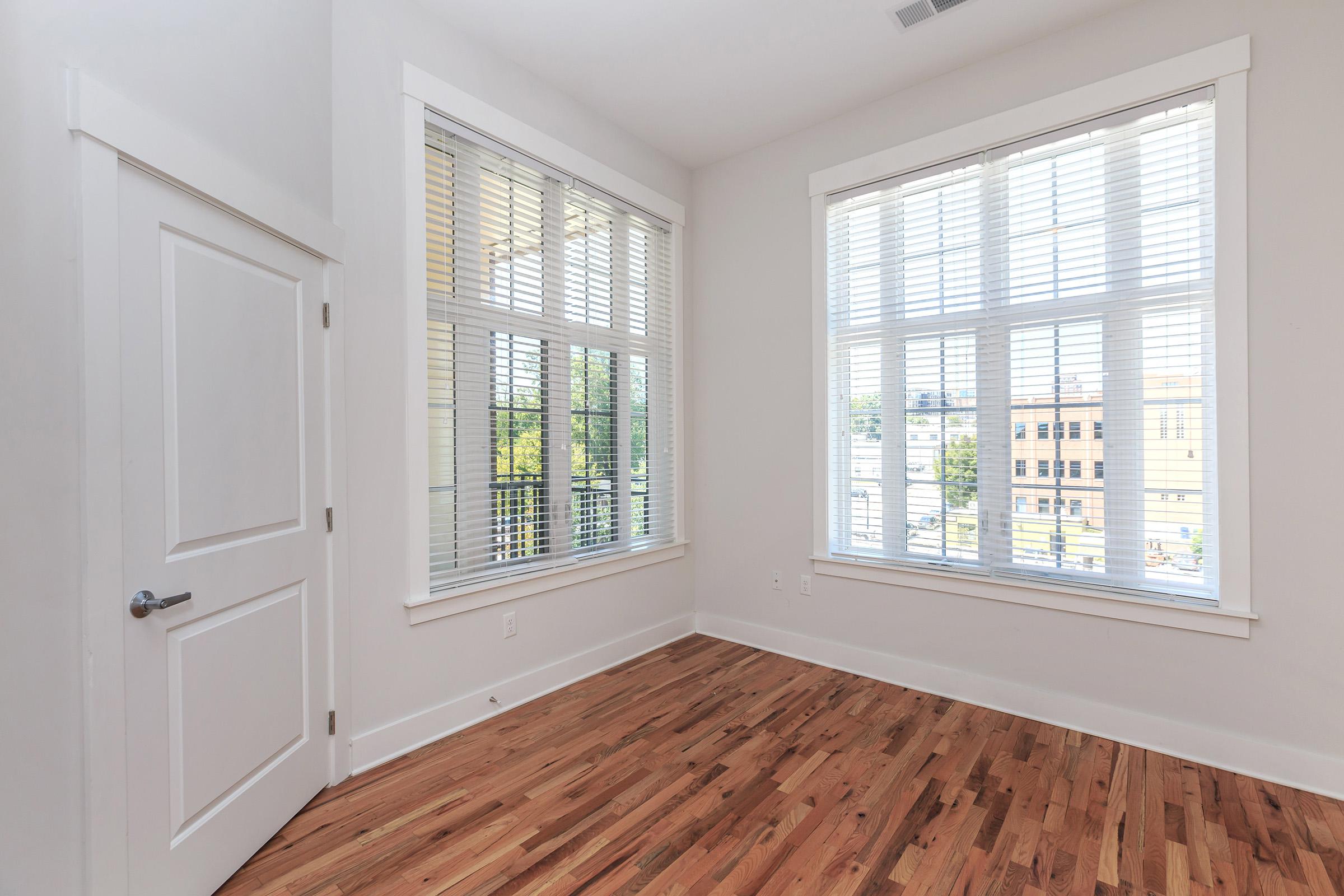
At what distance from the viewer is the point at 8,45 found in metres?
1.28

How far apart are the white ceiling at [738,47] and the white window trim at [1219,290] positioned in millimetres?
361

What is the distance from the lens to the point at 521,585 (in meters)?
3.03

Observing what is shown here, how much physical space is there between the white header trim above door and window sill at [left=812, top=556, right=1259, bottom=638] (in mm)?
3004

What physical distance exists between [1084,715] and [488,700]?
2756 mm

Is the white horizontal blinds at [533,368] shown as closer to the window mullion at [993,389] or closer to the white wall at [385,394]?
the white wall at [385,394]

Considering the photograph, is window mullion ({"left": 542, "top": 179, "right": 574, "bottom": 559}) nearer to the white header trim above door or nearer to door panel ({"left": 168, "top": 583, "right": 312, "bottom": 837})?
the white header trim above door

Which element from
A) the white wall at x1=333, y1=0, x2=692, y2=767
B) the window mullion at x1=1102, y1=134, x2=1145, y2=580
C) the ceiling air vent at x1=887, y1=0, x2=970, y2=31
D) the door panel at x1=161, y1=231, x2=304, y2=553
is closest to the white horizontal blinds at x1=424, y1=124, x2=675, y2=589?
the white wall at x1=333, y1=0, x2=692, y2=767

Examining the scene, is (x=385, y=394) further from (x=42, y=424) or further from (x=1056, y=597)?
(x=1056, y=597)

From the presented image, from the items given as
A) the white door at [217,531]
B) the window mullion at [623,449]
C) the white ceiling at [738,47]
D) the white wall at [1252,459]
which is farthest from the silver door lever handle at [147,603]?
the white wall at [1252,459]

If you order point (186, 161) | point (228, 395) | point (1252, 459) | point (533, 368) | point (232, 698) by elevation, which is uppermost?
point (186, 161)

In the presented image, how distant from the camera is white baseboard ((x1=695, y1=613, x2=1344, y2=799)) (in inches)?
90.5

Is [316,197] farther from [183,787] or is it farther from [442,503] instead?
[183,787]

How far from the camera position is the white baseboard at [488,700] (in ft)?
7.97

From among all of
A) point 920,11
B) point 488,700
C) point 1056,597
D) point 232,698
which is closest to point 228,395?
point 232,698
